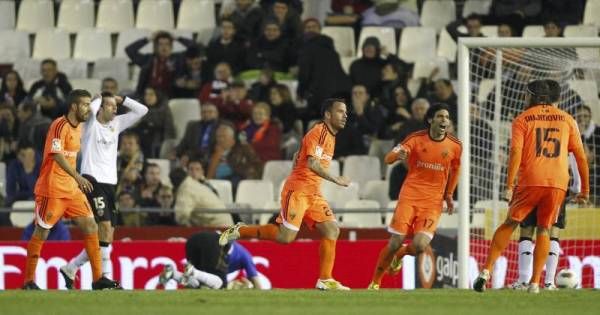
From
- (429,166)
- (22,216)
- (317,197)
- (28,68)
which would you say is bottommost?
(22,216)

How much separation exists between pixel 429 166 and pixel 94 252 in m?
3.29

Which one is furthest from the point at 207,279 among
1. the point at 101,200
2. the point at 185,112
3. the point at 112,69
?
the point at 112,69

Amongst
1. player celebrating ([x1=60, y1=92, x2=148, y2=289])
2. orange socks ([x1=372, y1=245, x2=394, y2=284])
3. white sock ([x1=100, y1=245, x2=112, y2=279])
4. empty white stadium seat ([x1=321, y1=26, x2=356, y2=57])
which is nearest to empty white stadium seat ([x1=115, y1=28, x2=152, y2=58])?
empty white stadium seat ([x1=321, y1=26, x2=356, y2=57])

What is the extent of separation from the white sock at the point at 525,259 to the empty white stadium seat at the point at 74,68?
1056 cm

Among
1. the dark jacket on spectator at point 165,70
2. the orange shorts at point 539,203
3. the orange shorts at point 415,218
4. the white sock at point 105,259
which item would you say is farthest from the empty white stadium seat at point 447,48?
the orange shorts at point 539,203

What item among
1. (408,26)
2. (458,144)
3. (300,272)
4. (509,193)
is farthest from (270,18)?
(509,193)

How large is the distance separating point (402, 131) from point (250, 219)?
2229 mm

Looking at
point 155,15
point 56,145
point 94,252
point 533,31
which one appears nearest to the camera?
point 56,145

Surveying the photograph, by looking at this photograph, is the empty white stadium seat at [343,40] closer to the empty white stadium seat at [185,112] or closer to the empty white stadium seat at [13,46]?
the empty white stadium seat at [185,112]

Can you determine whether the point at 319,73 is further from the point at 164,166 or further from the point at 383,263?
the point at 383,263

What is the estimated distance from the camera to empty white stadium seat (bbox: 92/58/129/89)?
965 inches

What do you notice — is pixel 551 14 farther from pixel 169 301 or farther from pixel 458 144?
pixel 169 301

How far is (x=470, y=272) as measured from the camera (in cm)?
1898

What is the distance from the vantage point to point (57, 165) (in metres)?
16.0
